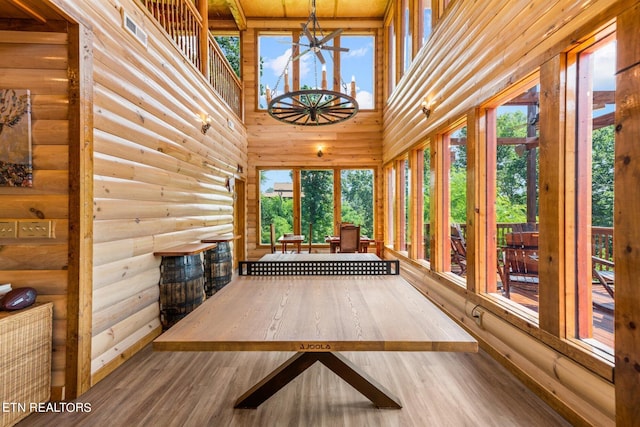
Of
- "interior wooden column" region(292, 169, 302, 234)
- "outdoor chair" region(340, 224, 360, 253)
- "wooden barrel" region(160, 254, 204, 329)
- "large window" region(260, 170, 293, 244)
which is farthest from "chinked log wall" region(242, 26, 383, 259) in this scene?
"wooden barrel" region(160, 254, 204, 329)

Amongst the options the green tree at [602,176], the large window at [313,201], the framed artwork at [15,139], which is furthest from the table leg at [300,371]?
the large window at [313,201]

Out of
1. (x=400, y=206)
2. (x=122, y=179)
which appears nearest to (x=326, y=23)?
(x=400, y=206)

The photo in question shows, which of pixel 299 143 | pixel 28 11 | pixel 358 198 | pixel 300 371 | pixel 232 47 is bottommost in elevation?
pixel 300 371

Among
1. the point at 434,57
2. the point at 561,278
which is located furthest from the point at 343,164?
the point at 561,278

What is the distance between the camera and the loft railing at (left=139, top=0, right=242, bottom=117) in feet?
11.5

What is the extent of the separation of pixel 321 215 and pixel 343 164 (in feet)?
4.40

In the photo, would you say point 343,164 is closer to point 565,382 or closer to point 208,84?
point 208,84

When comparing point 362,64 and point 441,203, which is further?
point 362,64

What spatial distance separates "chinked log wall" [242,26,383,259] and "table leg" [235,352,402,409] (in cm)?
537

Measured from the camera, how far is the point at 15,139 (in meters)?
1.94

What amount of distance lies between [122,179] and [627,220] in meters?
3.37

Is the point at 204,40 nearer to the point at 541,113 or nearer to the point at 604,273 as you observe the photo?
the point at 541,113

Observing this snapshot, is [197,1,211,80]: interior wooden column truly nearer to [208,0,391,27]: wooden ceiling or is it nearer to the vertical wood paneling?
[208,0,391,27]: wooden ceiling

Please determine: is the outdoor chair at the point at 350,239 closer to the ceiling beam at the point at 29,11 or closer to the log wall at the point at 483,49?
the log wall at the point at 483,49
